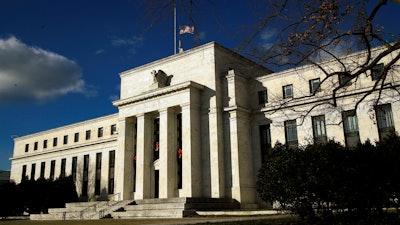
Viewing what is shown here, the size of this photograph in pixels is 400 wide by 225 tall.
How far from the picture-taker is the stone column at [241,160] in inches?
1417

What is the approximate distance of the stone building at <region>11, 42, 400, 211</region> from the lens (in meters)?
34.6

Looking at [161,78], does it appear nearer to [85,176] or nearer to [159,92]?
[159,92]

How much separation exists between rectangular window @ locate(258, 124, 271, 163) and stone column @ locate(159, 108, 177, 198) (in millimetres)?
8552

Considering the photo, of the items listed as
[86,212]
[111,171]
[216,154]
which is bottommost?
[86,212]

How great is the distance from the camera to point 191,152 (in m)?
36.8

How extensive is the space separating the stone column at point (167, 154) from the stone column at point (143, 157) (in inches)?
102

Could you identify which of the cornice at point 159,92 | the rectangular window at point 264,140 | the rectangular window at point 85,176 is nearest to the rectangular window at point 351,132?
the rectangular window at point 264,140

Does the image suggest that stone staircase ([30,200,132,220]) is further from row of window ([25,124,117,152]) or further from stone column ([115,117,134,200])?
row of window ([25,124,117,152])

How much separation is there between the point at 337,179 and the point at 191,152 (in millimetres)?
21317

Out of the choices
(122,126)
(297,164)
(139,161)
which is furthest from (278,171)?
(122,126)

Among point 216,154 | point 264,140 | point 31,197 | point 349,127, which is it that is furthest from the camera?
point 31,197

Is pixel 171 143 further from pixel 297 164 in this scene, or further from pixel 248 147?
pixel 297 164

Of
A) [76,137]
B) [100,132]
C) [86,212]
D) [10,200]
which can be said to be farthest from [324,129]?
[76,137]

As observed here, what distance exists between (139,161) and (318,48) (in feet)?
100
